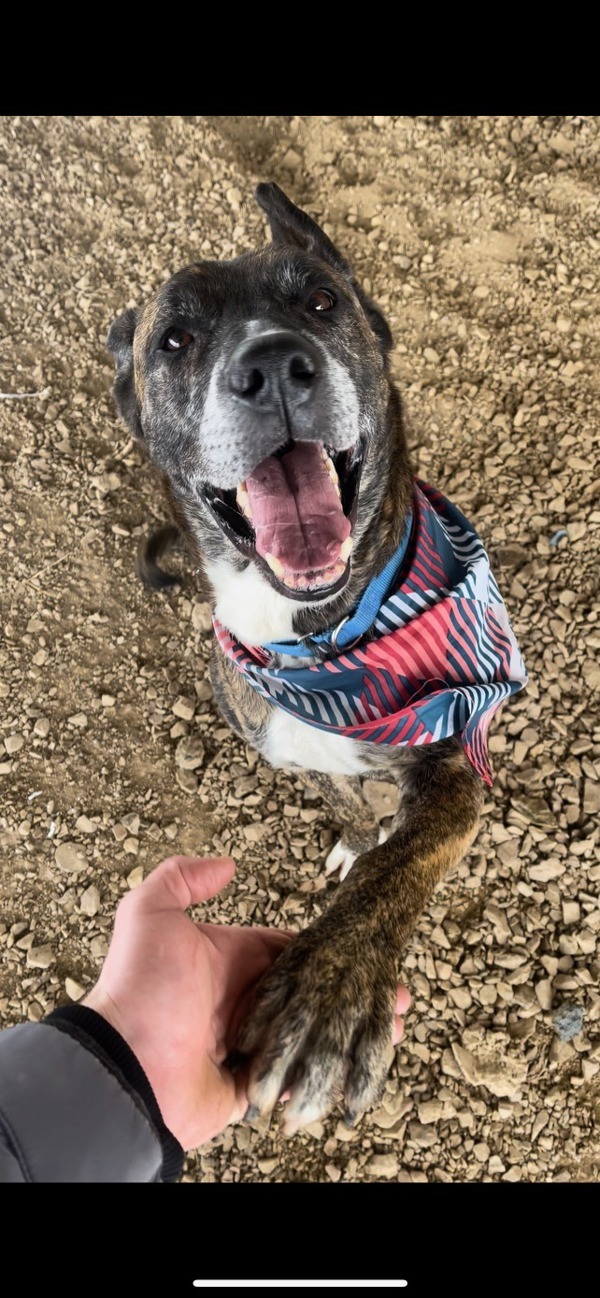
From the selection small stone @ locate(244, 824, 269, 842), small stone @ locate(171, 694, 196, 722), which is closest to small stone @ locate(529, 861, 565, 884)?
small stone @ locate(244, 824, 269, 842)

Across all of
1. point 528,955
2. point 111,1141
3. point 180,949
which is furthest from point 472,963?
point 111,1141

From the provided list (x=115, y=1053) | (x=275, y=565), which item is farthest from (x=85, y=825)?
(x=275, y=565)

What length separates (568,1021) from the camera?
3170 millimetres

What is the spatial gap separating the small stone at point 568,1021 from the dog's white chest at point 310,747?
134 cm

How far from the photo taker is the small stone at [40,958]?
3.56m

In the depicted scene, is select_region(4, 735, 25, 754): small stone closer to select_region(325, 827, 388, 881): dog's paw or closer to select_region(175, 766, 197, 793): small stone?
select_region(175, 766, 197, 793): small stone

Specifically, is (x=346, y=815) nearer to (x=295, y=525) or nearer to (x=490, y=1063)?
(x=490, y=1063)

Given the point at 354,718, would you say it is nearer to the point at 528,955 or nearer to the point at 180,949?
the point at 180,949

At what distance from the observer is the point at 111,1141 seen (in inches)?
73.6

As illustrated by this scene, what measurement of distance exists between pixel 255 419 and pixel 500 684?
4.09 feet

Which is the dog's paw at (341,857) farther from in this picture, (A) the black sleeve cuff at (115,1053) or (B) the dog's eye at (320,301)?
(B) the dog's eye at (320,301)

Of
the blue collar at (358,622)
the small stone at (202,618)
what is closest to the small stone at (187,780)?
the small stone at (202,618)

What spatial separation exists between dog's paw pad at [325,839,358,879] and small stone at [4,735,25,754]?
164cm

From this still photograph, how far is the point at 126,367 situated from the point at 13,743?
1.97 metres
